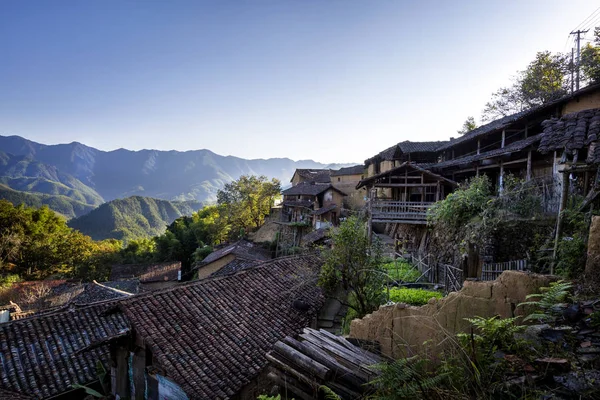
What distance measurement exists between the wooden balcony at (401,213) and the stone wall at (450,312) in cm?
1221

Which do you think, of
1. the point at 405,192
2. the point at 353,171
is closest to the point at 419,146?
the point at 405,192

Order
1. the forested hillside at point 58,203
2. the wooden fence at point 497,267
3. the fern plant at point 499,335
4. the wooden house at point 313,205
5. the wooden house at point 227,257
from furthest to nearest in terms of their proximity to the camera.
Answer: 1. the forested hillside at point 58,203
2. the wooden house at point 313,205
3. the wooden house at point 227,257
4. the wooden fence at point 497,267
5. the fern plant at point 499,335

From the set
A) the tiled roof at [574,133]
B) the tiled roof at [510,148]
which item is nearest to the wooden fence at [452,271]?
the tiled roof at [574,133]

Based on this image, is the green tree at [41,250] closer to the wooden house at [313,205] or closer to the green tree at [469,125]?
the wooden house at [313,205]

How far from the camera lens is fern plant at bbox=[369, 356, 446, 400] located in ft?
8.51

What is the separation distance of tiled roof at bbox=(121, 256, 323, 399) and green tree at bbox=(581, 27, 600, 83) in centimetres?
2260

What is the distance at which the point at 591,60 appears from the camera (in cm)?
2020

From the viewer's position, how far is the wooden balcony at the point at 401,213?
16344mm

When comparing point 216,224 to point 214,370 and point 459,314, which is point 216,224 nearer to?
point 214,370

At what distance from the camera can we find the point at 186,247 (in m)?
43.9

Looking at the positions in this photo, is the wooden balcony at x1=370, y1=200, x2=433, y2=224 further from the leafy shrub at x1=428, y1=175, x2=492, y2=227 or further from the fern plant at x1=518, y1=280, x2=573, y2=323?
the fern plant at x1=518, y1=280, x2=573, y2=323

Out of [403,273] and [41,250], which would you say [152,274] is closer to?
[41,250]

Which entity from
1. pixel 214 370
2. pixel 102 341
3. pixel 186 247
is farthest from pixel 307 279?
pixel 186 247

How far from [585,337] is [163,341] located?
8.66m
